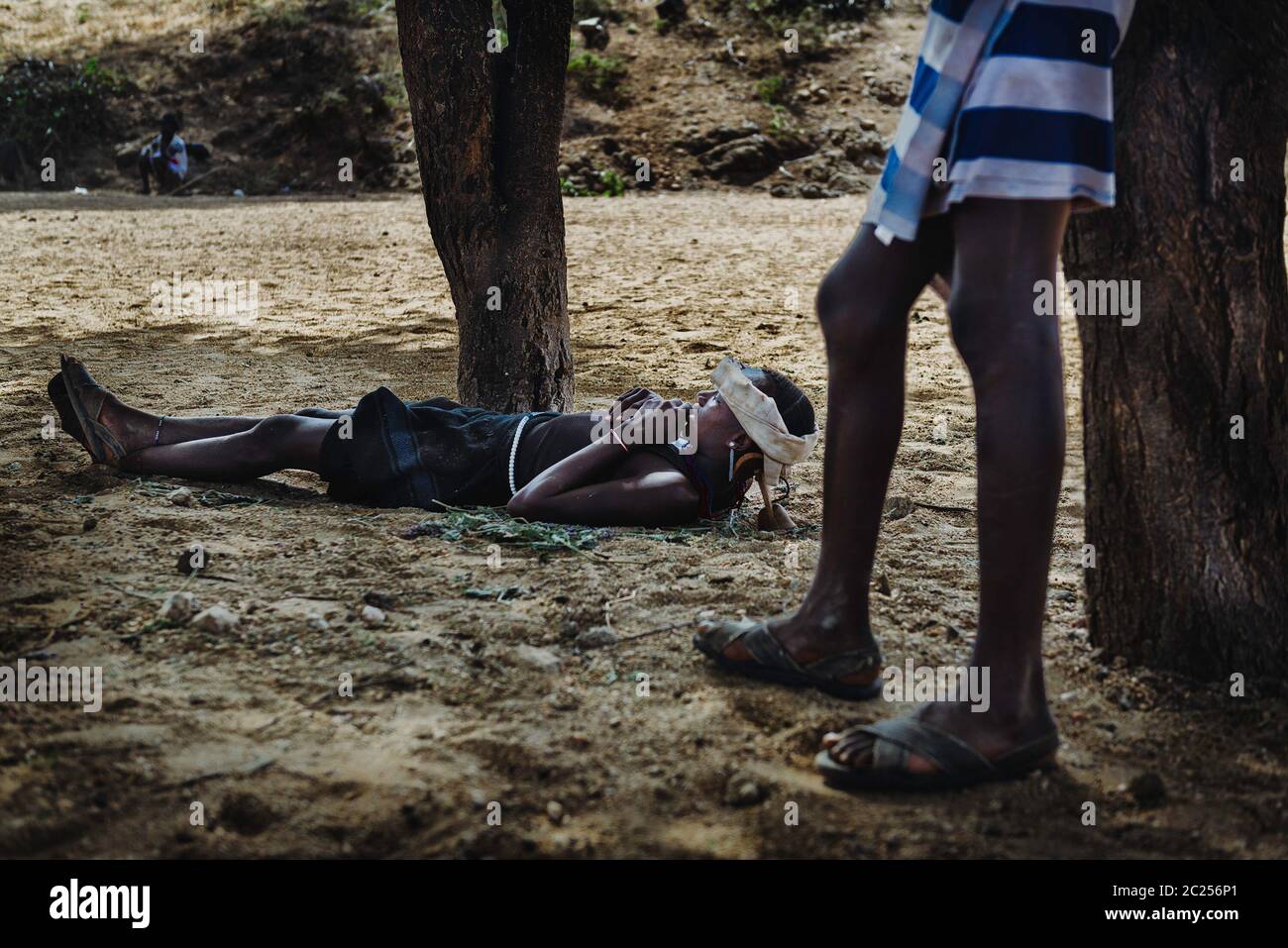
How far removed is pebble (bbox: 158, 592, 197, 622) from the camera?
2488 mm

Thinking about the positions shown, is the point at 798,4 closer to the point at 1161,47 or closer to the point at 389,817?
the point at 1161,47

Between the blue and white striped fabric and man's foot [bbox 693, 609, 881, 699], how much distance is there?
2.63ft

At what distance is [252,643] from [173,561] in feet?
2.05

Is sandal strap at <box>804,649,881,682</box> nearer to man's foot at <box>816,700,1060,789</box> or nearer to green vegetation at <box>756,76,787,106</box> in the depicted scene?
man's foot at <box>816,700,1060,789</box>

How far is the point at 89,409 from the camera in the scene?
3732mm

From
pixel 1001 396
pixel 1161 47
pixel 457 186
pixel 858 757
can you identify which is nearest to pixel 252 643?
pixel 858 757

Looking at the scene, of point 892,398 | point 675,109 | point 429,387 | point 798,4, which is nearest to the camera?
point 892,398

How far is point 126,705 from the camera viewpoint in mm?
2092

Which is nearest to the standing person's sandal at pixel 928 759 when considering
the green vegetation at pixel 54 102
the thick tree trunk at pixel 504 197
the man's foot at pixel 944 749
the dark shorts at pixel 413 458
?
the man's foot at pixel 944 749

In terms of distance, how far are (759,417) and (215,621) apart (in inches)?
66.0

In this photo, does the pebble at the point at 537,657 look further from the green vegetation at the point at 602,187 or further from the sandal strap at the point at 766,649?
the green vegetation at the point at 602,187

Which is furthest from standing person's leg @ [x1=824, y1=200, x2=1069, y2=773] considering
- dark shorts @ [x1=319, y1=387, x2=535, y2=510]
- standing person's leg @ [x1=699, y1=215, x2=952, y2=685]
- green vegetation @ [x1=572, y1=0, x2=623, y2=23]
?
green vegetation @ [x1=572, y1=0, x2=623, y2=23]

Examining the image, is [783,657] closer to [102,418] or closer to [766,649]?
[766,649]
